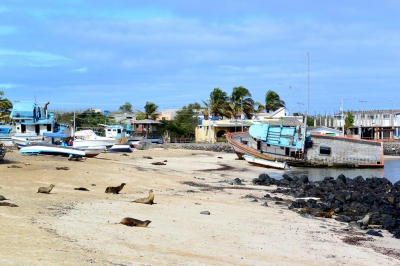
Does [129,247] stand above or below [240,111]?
below

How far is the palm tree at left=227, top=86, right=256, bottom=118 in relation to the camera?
316 feet

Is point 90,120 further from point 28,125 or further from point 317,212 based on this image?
point 317,212

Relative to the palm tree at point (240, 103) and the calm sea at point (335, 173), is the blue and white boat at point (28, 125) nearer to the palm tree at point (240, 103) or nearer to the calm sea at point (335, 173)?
the calm sea at point (335, 173)

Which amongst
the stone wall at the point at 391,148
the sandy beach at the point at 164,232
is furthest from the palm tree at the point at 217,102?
the sandy beach at the point at 164,232

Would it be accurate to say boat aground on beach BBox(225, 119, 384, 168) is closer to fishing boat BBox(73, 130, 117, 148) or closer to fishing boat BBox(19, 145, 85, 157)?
fishing boat BBox(73, 130, 117, 148)

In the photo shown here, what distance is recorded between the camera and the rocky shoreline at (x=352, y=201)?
57.7 feet

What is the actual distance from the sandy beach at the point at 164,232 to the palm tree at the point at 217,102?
76.2 m

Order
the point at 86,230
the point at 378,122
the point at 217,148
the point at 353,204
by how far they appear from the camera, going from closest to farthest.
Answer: the point at 86,230 < the point at 353,204 < the point at 217,148 < the point at 378,122

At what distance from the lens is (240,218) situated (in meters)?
15.8

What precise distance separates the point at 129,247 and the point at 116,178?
13847 millimetres

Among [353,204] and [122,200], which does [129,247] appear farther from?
[353,204]

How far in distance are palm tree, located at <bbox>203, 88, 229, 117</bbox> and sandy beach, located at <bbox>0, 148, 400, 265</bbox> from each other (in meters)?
76.2

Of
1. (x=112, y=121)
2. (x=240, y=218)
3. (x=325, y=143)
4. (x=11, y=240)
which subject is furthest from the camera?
(x=112, y=121)

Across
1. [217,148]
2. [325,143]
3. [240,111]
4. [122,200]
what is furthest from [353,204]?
[240,111]
